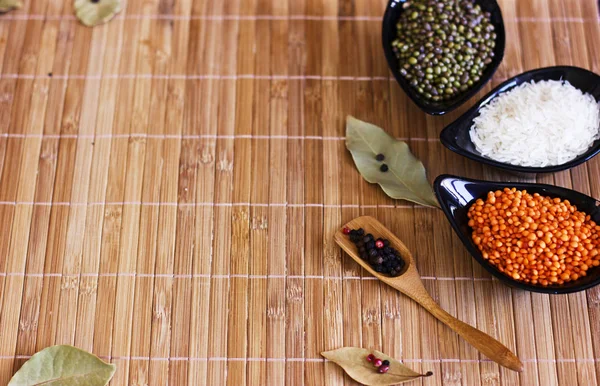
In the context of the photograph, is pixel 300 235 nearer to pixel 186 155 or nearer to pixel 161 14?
pixel 186 155

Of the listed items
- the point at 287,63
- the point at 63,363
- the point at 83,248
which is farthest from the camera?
the point at 287,63

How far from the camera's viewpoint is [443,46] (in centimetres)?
152

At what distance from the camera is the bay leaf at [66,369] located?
1.36m

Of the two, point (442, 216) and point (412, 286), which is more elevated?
point (442, 216)

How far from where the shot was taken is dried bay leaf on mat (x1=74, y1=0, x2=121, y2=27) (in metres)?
1.75

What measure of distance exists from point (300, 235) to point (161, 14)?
0.82m

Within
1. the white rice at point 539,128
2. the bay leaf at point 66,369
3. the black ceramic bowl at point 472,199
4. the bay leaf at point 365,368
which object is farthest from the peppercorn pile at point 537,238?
the bay leaf at point 66,369

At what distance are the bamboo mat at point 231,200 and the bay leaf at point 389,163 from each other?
0.03 metres

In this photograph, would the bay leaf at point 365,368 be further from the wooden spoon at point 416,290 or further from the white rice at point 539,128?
the white rice at point 539,128

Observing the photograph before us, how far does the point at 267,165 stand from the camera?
1.58 metres

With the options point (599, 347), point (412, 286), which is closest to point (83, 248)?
point (412, 286)

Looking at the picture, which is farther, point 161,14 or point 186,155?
point 161,14

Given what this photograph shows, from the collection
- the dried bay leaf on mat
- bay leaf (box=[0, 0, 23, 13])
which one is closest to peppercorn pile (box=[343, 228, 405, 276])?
the dried bay leaf on mat

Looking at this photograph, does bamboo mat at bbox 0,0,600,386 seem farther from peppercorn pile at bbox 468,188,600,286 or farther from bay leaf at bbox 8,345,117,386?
peppercorn pile at bbox 468,188,600,286
